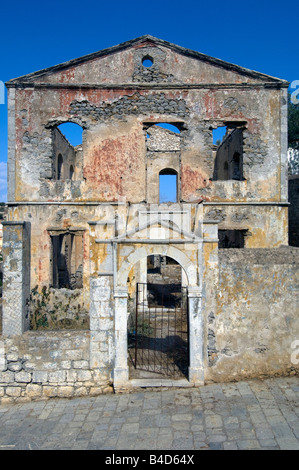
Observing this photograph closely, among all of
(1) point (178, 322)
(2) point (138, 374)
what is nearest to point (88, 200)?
(1) point (178, 322)

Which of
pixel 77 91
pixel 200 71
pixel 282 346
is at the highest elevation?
pixel 200 71

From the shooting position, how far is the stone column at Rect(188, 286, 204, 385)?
6.48 metres

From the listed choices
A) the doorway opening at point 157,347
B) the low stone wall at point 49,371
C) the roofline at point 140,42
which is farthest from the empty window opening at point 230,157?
the low stone wall at point 49,371

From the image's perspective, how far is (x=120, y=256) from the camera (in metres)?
6.61

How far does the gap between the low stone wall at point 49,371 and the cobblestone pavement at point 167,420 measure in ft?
0.57

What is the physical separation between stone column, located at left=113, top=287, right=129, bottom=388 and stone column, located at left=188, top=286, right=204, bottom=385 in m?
1.21

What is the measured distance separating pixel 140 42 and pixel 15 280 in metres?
9.28

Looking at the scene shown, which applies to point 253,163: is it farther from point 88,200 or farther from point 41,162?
point 41,162

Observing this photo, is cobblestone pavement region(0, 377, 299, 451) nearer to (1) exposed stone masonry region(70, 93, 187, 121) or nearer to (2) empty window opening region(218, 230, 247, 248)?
(2) empty window opening region(218, 230, 247, 248)

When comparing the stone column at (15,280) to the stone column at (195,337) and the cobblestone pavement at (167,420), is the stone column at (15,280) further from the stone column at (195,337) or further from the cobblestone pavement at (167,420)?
the stone column at (195,337)

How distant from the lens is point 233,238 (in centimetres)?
1304

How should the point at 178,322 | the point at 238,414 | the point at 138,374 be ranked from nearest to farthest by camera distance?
the point at 238,414
the point at 138,374
the point at 178,322

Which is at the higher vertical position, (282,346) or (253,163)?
(253,163)
